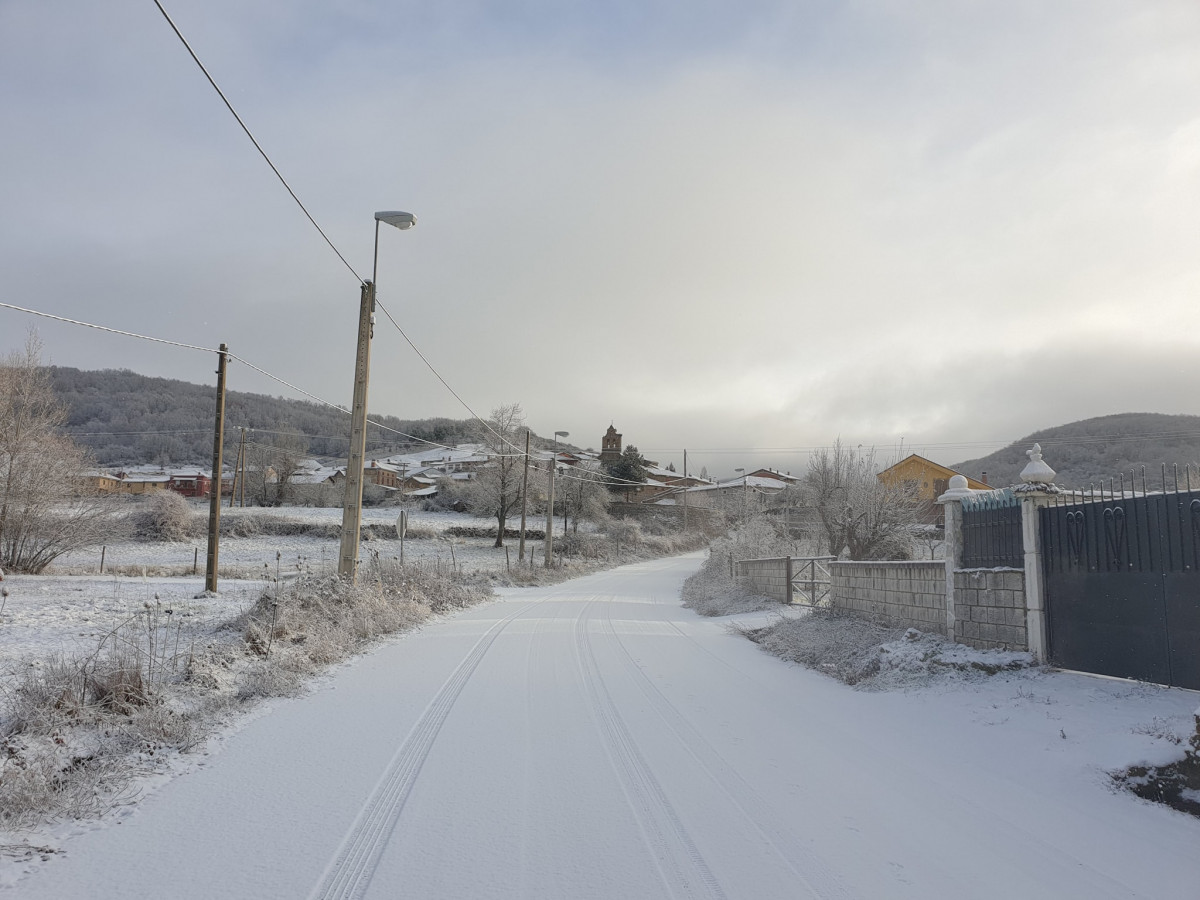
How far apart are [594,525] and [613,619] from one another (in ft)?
149

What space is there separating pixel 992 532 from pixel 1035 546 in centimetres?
95

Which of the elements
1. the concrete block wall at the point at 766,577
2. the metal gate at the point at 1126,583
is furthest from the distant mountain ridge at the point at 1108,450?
the metal gate at the point at 1126,583

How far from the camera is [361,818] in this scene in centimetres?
449

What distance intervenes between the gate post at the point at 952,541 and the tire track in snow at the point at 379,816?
6569mm

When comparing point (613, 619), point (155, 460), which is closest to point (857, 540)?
point (613, 619)

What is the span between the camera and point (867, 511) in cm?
2552

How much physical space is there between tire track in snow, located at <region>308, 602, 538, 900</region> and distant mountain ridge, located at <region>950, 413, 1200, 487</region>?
35.7m

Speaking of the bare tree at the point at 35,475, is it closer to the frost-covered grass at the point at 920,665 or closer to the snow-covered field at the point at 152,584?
the snow-covered field at the point at 152,584

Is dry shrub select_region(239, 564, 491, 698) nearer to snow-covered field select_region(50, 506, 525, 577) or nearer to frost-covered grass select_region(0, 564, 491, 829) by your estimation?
frost-covered grass select_region(0, 564, 491, 829)

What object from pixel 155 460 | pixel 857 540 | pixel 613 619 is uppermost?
pixel 155 460

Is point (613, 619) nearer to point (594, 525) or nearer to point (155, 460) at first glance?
point (594, 525)

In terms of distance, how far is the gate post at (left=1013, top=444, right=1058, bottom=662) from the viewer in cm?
809

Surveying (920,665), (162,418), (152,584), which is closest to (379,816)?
(920,665)

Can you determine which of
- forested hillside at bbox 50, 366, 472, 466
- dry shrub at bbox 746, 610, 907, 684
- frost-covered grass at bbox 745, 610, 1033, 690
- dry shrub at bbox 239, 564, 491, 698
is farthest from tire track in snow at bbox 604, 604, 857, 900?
forested hillside at bbox 50, 366, 472, 466
